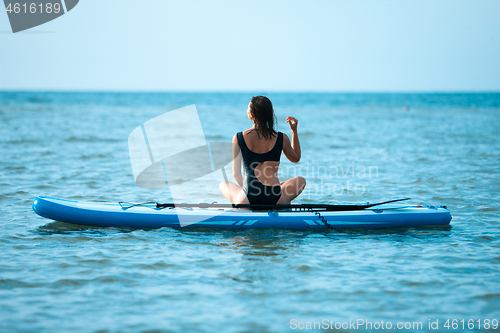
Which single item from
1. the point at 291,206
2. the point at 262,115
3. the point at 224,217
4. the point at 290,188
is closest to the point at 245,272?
the point at 224,217

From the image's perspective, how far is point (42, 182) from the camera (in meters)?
8.10

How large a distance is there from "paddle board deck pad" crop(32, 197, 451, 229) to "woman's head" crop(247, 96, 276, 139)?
969 mm

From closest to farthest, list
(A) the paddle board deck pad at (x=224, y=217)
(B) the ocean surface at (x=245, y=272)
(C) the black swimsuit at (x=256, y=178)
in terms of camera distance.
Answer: (B) the ocean surface at (x=245, y=272) < (C) the black swimsuit at (x=256, y=178) < (A) the paddle board deck pad at (x=224, y=217)

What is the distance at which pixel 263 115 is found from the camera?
4852 mm

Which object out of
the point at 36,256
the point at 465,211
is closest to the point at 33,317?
the point at 36,256

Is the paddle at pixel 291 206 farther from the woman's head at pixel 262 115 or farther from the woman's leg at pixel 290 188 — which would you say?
the woman's head at pixel 262 115

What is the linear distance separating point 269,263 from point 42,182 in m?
5.43

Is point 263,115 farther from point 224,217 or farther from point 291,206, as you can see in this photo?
point 224,217

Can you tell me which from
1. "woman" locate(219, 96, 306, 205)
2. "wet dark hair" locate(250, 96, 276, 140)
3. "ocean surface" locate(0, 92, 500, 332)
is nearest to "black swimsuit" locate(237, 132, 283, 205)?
"woman" locate(219, 96, 306, 205)

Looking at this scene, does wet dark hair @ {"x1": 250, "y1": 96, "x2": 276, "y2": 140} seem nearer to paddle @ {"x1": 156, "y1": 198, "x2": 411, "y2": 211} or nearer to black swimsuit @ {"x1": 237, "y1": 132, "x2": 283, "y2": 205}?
black swimsuit @ {"x1": 237, "y1": 132, "x2": 283, "y2": 205}

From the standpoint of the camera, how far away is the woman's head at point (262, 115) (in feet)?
15.8

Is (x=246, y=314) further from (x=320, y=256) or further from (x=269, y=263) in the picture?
(x=320, y=256)

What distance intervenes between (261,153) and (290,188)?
653 mm

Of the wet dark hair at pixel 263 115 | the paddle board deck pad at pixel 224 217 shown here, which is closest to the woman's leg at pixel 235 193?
the paddle board deck pad at pixel 224 217
